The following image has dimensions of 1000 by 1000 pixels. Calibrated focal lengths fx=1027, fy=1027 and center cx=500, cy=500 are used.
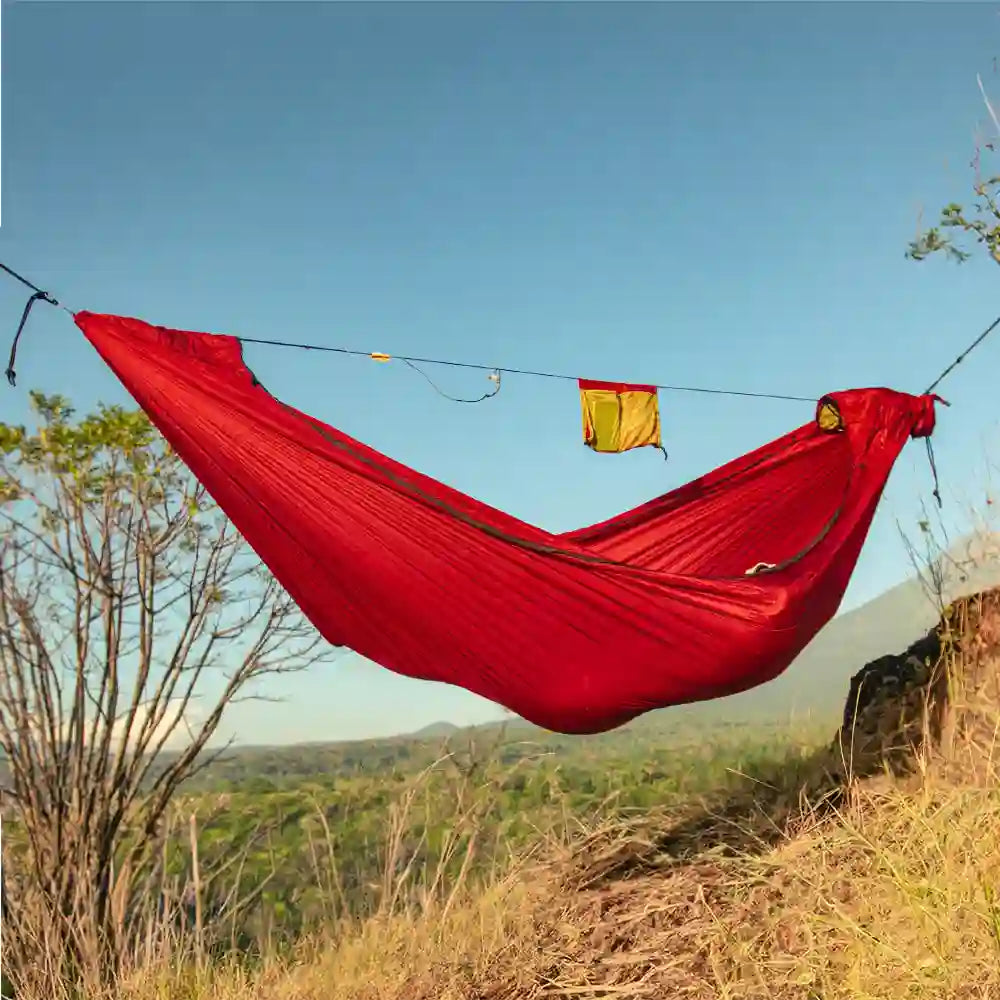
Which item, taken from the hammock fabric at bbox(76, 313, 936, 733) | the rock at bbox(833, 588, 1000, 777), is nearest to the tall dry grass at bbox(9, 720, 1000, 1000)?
the rock at bbox(833, 588, 1000, 777)

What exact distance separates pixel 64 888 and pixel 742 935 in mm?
2177

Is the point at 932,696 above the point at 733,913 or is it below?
above

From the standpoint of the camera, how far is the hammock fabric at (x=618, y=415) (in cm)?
280

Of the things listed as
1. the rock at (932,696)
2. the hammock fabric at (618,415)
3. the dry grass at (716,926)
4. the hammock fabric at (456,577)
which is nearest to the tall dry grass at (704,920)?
the dry grass at (716,926)

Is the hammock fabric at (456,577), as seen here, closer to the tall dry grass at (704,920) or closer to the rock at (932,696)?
the tall dry grass at (704,920)

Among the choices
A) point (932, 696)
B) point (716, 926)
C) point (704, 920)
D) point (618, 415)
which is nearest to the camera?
point (716, 926)

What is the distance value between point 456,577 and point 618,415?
94cm

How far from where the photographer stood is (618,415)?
2838 millimetres

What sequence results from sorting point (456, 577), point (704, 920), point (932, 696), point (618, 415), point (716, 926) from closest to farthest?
1. point (456, 577)
2. point (716, 926)
3. point (704, 920)
4. point (618, 415)
5. point (932, 696)

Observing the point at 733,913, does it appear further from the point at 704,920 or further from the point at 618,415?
the point at 618,415

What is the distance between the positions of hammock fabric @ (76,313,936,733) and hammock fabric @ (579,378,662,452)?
2.06 ft

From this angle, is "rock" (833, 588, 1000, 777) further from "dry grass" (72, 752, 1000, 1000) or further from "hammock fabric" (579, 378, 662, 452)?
"hammock fabric" (579, 378, 662, 452)

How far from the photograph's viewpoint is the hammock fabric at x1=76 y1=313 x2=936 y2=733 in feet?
6.78

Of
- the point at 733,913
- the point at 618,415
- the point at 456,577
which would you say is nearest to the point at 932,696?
the point at 733,913
